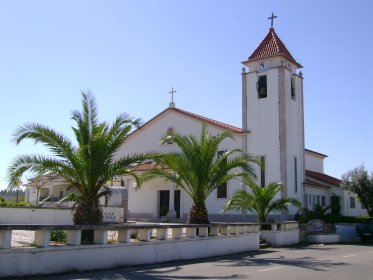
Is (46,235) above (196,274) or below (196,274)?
above

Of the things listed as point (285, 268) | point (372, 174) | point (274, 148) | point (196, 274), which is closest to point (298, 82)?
point (274, 148)

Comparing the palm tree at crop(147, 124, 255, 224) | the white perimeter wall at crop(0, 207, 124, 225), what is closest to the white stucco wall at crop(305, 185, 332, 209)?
the palm tree at crop(147, 124, 255, 224)

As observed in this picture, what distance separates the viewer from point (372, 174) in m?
34.2

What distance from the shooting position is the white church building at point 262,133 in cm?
3034

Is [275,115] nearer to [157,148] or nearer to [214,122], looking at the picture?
[214,122]

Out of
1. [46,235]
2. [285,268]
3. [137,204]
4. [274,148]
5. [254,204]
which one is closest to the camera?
[46,235]

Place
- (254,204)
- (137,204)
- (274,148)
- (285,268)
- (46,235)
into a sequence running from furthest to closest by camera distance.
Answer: (137,204), (274,148), (254,204), (285,268), (46,235)

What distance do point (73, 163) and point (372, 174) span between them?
2686 cm

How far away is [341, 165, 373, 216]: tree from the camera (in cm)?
3347

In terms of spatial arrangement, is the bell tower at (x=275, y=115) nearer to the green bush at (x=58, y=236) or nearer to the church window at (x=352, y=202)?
the church window at (x=352, y=202)

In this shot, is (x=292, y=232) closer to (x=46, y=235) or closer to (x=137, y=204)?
(x=137, y=204)

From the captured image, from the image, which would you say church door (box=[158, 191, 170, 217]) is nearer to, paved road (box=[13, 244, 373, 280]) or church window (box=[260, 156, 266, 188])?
church window (box=[260, 156, 266, 188])

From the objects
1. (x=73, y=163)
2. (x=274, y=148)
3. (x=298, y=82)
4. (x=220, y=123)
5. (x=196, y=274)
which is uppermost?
(x=298, y=82)

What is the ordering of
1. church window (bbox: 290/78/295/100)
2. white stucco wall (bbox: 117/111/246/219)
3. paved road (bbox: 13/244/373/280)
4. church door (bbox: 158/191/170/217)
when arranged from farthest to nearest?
1. church door (bbox: 158/191/170/217)
2. church window (bbox: 290/78/295/100)
3. white stucco wall (bbox: 117/111/246/219)
4. paved road (bbox: 13/244/373/280)
